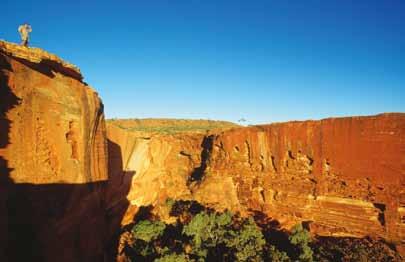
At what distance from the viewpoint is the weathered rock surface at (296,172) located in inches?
718

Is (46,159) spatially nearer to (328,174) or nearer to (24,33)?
(24,33)

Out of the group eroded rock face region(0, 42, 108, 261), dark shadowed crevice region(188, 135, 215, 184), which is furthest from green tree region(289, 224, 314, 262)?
eroded rock face region(0, 42, 108, 261)

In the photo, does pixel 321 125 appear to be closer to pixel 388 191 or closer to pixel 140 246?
pixel 388 191

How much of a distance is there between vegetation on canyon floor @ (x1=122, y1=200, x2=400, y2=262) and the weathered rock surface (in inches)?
72.5

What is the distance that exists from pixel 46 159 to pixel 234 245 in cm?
1237

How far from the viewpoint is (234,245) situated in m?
17.6

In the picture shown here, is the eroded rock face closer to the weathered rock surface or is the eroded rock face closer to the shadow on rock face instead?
the shadow on rock face

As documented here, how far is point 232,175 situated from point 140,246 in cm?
1167

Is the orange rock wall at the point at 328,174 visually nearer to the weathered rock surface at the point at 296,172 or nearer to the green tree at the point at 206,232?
the weathered rock surface at the point at 296,172

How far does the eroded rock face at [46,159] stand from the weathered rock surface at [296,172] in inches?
349

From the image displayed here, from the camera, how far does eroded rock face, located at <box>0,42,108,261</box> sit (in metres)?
12.0

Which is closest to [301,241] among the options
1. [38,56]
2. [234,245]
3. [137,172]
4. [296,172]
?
[234,245]

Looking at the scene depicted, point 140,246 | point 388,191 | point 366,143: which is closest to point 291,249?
point 388,191

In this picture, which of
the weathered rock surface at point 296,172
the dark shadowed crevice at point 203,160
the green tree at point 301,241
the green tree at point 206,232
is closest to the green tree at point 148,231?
the green tree at point 206,232
